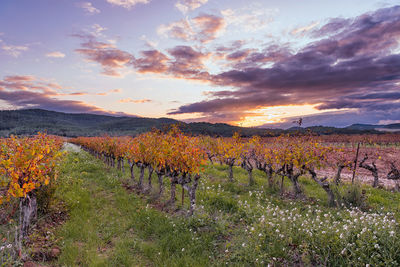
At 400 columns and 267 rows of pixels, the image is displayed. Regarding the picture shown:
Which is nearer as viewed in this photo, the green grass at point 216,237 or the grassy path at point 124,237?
the green grass at point 216,237

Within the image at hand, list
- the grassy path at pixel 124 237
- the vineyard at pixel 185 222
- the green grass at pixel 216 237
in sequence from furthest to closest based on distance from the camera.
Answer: the grassy path at pixel 124 237
the vineyard at pixel 185 222
the green grass at pixel 216 237

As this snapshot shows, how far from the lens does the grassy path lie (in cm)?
633

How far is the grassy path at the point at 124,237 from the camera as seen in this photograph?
633 centimetres

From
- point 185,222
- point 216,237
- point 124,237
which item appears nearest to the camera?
point 216,237

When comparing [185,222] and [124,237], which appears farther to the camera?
[185,222]

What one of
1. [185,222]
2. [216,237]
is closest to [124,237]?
[185,222]

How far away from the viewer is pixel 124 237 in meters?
7.83

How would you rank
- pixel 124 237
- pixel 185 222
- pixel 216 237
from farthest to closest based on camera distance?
pixel 185 222 < pixel 124 237 < pixel 216 237

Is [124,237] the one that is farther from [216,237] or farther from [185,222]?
[216,237]

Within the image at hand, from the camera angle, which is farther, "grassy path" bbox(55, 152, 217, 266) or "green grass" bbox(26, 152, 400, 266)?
"grassy path" bbox(55, 152, 217, 266)

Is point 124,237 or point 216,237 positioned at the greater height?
point 216,237

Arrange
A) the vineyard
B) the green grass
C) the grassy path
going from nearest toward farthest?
the green grass, the vineyard, the grassy path

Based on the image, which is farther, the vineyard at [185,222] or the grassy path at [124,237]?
the grassy path at [124,237]

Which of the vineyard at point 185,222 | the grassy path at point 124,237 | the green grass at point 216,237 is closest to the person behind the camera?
the green grass at point 216,237
